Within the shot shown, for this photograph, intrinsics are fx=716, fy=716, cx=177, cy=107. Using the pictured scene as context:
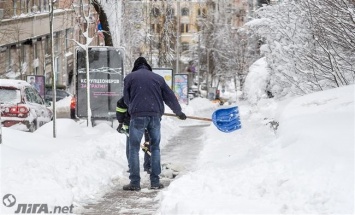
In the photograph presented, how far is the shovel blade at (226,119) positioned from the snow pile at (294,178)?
2318 mm

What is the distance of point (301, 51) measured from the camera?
15.2m

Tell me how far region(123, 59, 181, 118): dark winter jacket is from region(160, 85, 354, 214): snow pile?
134 centimetres

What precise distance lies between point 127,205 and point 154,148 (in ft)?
5.29

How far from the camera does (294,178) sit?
665 cm

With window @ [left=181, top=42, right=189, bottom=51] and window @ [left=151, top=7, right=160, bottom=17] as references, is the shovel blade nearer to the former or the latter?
window @ [left=151, top=7, right=160, bottom=17]

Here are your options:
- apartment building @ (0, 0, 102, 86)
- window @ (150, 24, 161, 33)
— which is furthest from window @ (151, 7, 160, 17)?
apartment building @ (0, 0, 102, 86)

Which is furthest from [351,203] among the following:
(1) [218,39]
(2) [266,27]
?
(1) [218,39]

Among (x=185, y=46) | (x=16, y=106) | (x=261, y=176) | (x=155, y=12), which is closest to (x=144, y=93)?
(x=261, y=176)

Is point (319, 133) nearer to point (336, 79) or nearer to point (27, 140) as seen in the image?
point (336, 79)

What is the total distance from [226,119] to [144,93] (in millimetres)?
2489

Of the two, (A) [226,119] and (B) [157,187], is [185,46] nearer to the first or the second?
(A) [226,119]

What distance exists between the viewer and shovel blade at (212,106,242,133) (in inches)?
455

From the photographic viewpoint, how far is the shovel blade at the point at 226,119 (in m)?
11.6

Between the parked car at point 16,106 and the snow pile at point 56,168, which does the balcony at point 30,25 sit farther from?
the snow pile at point 56,168
